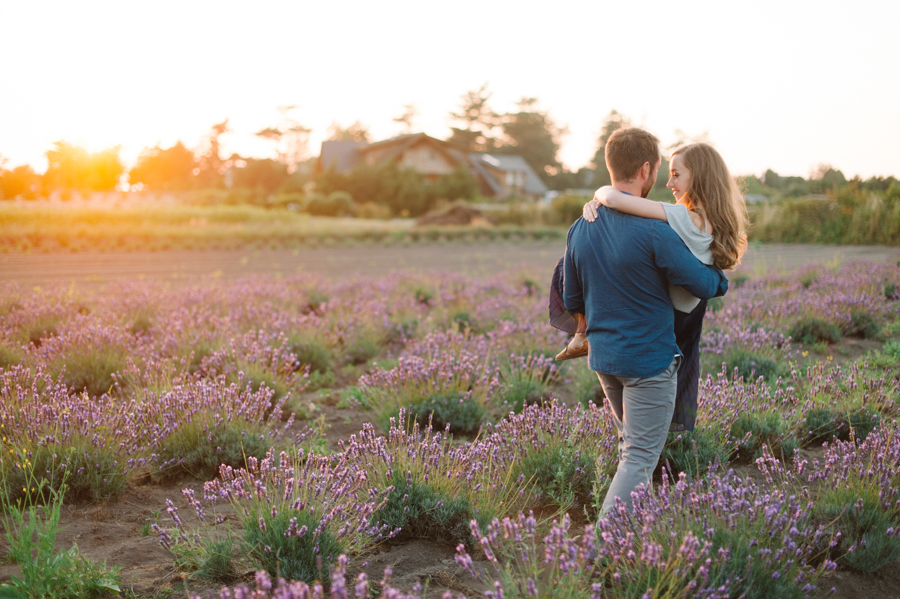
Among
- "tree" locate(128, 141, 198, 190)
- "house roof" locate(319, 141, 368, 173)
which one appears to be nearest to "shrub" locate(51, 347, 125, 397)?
"house roof" locate(319, 141, 368, 173)

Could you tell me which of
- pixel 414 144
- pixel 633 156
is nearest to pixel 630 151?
pixel 633 156

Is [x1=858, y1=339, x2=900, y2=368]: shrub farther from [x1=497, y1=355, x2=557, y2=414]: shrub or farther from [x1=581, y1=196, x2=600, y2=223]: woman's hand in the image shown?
[x1=581, y1=196, x2=600, y2=223]: woman's hand

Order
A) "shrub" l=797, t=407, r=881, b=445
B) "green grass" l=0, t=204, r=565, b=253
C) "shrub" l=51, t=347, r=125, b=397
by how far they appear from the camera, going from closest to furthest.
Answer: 1. "shrub" l=797, t=407, r=881, b=445
2. "shrub" l=51, t=347, r=125, b=397
3. "green grass" l=0, t=204, r=565, b=253

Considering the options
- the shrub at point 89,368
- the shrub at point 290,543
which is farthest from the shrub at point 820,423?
the shrub at point 89,368

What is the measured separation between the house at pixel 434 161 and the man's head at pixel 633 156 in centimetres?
3948

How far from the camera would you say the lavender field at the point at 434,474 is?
81.9 inches

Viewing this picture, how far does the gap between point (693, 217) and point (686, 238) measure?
0.58 feet

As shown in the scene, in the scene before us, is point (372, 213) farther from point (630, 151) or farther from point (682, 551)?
point (682, 551)

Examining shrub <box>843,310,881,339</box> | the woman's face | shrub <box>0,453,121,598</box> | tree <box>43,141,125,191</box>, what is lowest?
shrub <box>0,453,121,598</box>

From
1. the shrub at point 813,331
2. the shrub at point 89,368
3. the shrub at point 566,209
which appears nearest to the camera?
the shrub at point 89,368

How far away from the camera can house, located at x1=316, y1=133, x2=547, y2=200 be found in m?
45.7

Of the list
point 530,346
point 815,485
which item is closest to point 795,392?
point 815,485

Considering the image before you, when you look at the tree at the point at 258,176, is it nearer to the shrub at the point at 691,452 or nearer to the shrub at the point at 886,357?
the shrub at the point at 886,357

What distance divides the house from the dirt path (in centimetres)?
2511
